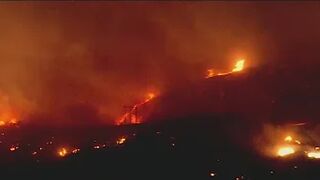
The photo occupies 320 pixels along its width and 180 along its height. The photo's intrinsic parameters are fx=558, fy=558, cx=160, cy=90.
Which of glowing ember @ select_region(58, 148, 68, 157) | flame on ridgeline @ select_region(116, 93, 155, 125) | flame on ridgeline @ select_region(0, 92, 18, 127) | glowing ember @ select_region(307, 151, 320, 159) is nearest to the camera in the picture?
glowing ember @ select_region(307, 151, 320, 159)

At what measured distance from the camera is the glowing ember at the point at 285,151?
37.1m

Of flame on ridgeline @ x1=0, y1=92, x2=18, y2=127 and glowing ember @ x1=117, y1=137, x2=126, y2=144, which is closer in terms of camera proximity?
glowing ember @ x1=117, y1=137, x2=126, y2=144

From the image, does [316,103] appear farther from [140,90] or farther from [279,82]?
[140,90]

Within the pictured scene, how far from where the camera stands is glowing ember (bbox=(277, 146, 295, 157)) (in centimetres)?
3706

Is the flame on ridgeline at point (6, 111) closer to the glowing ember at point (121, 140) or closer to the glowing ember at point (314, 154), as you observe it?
the glowing ember at point (121, 140)

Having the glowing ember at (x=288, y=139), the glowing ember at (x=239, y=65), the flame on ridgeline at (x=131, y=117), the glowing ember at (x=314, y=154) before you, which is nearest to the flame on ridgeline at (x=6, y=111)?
the flame on ridgeline at (x=131, y=117)

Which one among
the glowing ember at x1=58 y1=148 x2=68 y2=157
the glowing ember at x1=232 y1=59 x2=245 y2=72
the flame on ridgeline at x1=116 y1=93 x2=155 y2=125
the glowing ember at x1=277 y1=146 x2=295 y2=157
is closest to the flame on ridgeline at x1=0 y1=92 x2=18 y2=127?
the flame on ridgeline at x1=116 y1=93 x2=155 y2=125

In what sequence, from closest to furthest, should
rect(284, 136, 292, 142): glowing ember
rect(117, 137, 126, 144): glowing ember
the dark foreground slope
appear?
the dark foreground slope
rect(284, 136, 292, 142): glowing ember
rect(117, 137, 126, 144): glowing ember

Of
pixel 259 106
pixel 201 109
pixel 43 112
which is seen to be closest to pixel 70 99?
pixel 43 112

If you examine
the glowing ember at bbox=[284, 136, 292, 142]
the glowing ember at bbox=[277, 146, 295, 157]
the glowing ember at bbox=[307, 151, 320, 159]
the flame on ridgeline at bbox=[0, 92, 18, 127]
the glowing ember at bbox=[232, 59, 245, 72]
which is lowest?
the glowing ember at bbox=[307, 151, 320, 159]

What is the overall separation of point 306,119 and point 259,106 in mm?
4607

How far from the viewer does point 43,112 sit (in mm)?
57906

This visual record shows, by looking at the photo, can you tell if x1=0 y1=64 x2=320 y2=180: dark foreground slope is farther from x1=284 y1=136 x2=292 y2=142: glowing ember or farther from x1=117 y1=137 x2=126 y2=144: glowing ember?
x1=284 y1=136 x2=292 y2=142: glowing ember

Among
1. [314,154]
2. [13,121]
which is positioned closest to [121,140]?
[314,154]
